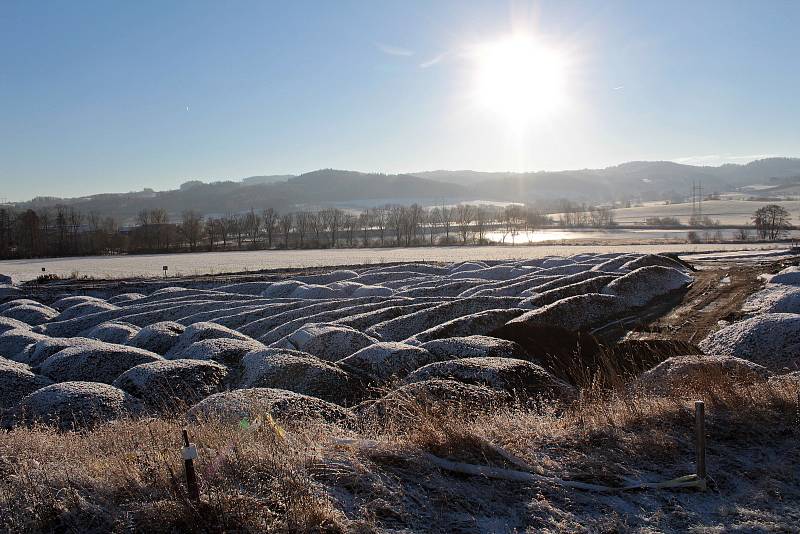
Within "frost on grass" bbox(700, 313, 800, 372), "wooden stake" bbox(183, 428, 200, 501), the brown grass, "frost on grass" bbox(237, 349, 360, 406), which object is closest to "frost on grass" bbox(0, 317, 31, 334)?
"frost on grass" bbox(237, 349, 360, 406)

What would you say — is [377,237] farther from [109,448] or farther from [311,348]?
[109,448]

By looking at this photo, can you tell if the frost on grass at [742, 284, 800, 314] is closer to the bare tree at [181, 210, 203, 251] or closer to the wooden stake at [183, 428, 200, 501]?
the wooden stake at [183, 428, 200, 501]

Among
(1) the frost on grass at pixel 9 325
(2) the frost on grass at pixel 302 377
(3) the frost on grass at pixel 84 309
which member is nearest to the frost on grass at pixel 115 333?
(1) the frost on grass at pixel 9 325

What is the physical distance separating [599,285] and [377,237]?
11660 centimetres

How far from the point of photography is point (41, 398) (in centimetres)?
1822

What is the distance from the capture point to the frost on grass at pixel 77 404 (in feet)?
56.7

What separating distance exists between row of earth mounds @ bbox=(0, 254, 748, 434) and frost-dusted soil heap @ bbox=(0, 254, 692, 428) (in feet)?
0.25

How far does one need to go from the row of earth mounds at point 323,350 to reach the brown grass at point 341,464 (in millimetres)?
1552

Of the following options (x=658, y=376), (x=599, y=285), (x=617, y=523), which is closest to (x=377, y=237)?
(x=599, y=285)

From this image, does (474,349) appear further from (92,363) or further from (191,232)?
(191,232)

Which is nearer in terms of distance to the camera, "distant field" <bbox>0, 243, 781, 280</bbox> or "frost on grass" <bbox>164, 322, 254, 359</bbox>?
"frost on grass" <bbox>164, 322, 254, 359</bbox>

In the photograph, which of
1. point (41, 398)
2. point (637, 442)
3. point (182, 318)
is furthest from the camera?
point (182, 318)

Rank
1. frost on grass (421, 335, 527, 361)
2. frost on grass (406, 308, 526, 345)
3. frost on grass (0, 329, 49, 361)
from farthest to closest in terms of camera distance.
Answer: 1. frost on grass (0, 329, 49, 361)
2. frost on grass (406, 308, 526, 345)
3. frost on grass (421, 335, 527, 361)

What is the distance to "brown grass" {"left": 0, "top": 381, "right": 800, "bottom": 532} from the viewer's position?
21.5ft
